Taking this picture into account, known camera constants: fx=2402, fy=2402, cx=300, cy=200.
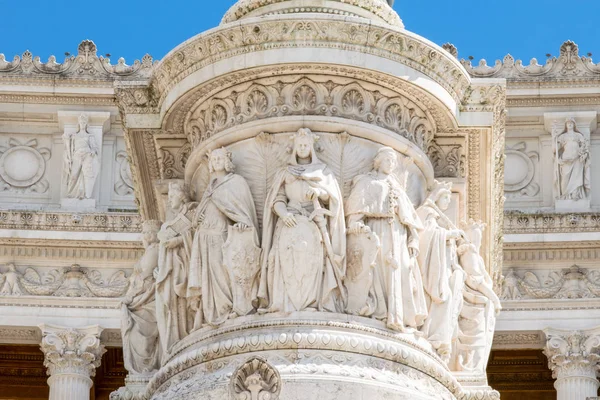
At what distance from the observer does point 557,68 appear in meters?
43.6

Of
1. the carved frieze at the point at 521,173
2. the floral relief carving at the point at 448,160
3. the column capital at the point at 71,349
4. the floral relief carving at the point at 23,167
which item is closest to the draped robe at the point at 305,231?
the floral relief carving at the point at 448,160

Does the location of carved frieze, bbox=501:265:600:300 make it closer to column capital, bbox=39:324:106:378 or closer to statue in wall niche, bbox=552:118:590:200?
statue in wall niche, bbox=552:118:590:200

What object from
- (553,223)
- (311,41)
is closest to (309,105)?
(311,41)

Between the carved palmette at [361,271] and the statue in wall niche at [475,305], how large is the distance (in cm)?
103

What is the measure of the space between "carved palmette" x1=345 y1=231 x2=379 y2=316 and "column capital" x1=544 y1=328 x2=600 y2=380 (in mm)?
25660

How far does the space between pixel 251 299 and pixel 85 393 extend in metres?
25.5

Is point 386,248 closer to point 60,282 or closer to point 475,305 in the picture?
point 475,305

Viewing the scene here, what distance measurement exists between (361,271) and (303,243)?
1.36 feet

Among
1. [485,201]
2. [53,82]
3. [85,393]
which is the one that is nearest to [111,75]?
[53,82]

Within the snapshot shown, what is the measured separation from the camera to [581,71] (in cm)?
4353

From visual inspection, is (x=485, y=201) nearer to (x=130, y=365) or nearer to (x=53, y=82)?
(x=130, y=365)

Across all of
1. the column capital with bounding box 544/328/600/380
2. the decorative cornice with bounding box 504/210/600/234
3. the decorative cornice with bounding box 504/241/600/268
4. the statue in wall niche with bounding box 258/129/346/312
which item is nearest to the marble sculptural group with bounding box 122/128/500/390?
the statue in wall niche with bounding box 258/129/346/312

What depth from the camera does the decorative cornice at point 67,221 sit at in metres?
41.7

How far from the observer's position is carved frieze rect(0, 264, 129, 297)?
4184 cm
